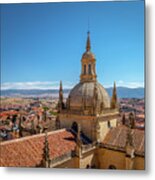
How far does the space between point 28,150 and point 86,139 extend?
105 cm

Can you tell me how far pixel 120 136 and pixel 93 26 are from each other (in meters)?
1.64

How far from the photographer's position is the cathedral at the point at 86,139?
4.36 metres

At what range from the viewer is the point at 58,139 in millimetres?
4938

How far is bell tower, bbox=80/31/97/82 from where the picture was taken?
4434mm

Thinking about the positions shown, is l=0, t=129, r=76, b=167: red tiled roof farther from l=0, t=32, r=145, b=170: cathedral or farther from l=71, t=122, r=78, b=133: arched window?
l=71, t=122, r=78, b=133: arched window

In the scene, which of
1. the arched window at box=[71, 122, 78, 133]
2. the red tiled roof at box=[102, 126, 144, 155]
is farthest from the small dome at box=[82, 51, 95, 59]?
the arched window at box=[71, 122, 78, 133]

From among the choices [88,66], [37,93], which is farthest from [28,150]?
[88,66]

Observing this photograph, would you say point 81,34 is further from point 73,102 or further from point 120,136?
point 120,136

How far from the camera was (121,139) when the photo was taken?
4672mm

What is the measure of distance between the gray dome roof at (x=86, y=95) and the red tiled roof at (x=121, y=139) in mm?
449

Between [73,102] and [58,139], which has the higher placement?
[73,102]

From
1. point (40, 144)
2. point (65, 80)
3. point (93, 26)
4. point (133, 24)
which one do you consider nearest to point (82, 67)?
point (65, 80)

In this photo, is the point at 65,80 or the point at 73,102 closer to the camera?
the point at 65,80

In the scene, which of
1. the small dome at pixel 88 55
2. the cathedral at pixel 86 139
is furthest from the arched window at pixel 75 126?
the small dome at pixel 88 55
